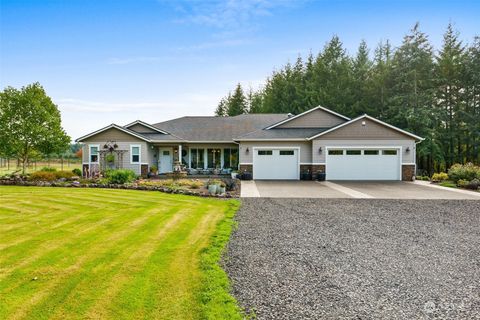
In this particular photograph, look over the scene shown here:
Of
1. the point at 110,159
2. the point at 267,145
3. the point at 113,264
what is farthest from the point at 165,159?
the point at 113,264

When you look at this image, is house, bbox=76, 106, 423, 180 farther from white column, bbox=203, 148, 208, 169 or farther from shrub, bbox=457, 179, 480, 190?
shrub, bbox=457, 179, 480, 190

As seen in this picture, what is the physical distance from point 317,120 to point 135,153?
523 inches

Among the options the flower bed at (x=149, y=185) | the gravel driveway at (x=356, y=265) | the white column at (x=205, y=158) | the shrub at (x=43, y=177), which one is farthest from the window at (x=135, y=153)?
the gravel driveway at (x=356, y=265)

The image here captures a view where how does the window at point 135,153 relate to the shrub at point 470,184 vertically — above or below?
above

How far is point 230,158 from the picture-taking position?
72.2 feet

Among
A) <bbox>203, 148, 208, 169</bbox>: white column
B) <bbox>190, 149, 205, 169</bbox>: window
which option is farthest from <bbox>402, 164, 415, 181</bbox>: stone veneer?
<bbox>190, 149, 205, 169</bbox>: window

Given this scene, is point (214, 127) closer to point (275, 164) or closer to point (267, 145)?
point (267, 145)

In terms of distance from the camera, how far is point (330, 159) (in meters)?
18.2

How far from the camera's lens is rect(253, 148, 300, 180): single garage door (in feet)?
61.3

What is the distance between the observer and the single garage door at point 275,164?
18672 millimetres

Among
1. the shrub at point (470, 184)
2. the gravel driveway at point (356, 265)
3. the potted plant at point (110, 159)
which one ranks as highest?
the potted plant at point (110, 159)

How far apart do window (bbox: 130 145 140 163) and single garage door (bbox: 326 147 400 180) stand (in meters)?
12.9

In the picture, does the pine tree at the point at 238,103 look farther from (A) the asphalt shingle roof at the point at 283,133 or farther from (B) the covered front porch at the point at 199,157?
(A) the asphalt shingle roof at the point at 283,133

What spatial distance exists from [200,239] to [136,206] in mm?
4282
